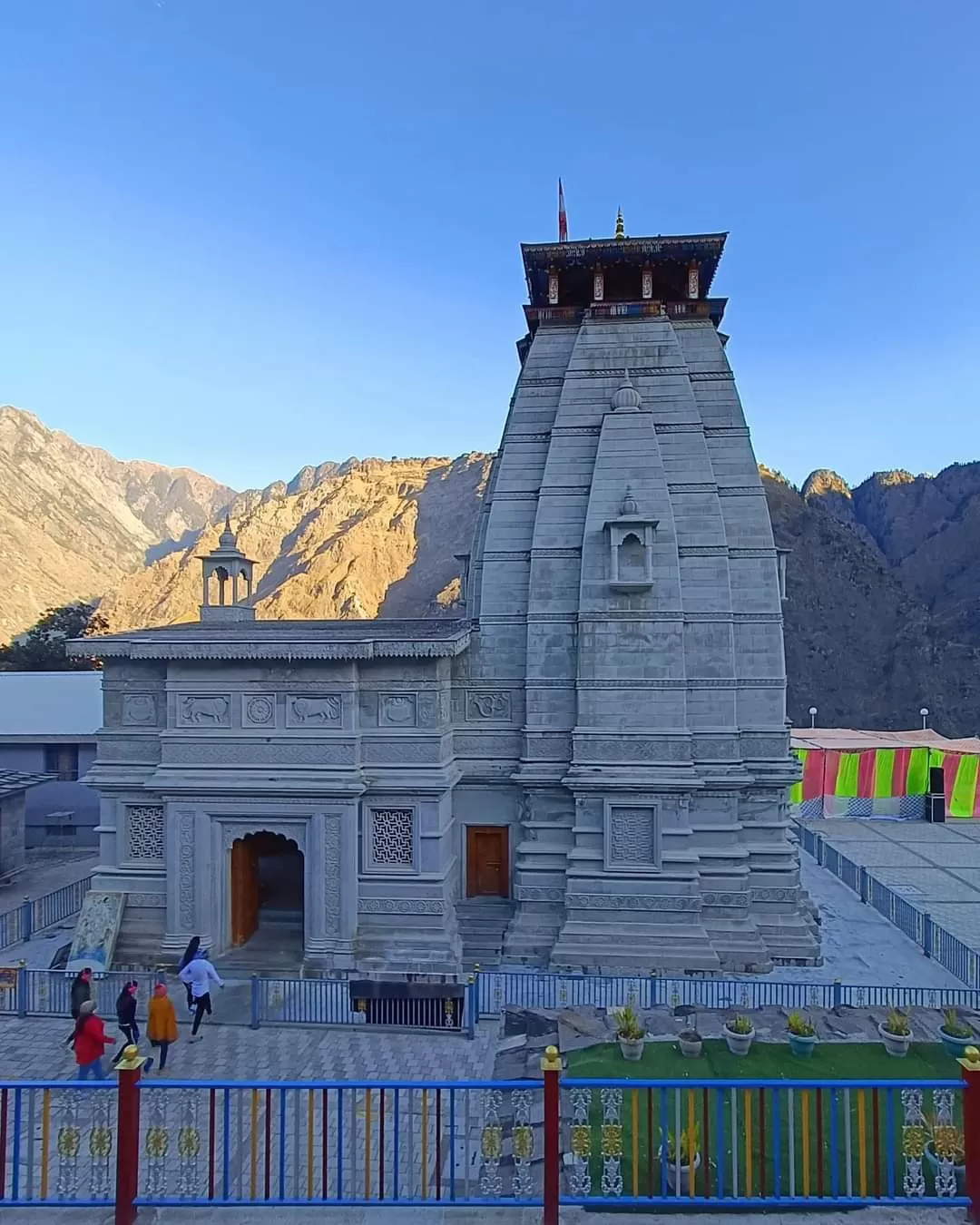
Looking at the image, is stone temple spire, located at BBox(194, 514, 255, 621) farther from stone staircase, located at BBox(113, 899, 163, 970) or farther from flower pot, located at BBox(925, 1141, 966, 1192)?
flower pot, located at BBox(925, 1141, 966, 1192)

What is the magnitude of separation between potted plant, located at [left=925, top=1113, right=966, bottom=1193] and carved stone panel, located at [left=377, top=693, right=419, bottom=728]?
9.18 meters

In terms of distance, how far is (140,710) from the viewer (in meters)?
14.5

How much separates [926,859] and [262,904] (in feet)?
66.3

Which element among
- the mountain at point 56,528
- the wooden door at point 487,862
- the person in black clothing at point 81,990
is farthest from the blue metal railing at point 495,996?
the mountain at point 56,528

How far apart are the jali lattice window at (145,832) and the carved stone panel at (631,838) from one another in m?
8.04

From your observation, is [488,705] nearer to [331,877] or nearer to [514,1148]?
[331,877]

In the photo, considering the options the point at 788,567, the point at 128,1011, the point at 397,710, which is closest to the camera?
the point at 128,1011

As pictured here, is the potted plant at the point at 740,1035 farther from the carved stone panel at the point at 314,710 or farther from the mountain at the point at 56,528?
the mountain at the point at 56,528

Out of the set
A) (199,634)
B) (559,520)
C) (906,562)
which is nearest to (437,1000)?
(199,634)

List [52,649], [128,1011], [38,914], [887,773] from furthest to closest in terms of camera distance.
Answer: [52,649]
[887,773]
[38,914]
[128,1011]

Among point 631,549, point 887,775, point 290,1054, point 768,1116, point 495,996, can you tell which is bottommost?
point 290,1054

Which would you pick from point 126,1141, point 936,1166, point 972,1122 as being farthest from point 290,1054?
point 972,1122

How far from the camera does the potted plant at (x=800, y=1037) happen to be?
395 inches

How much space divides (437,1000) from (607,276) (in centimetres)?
1401
